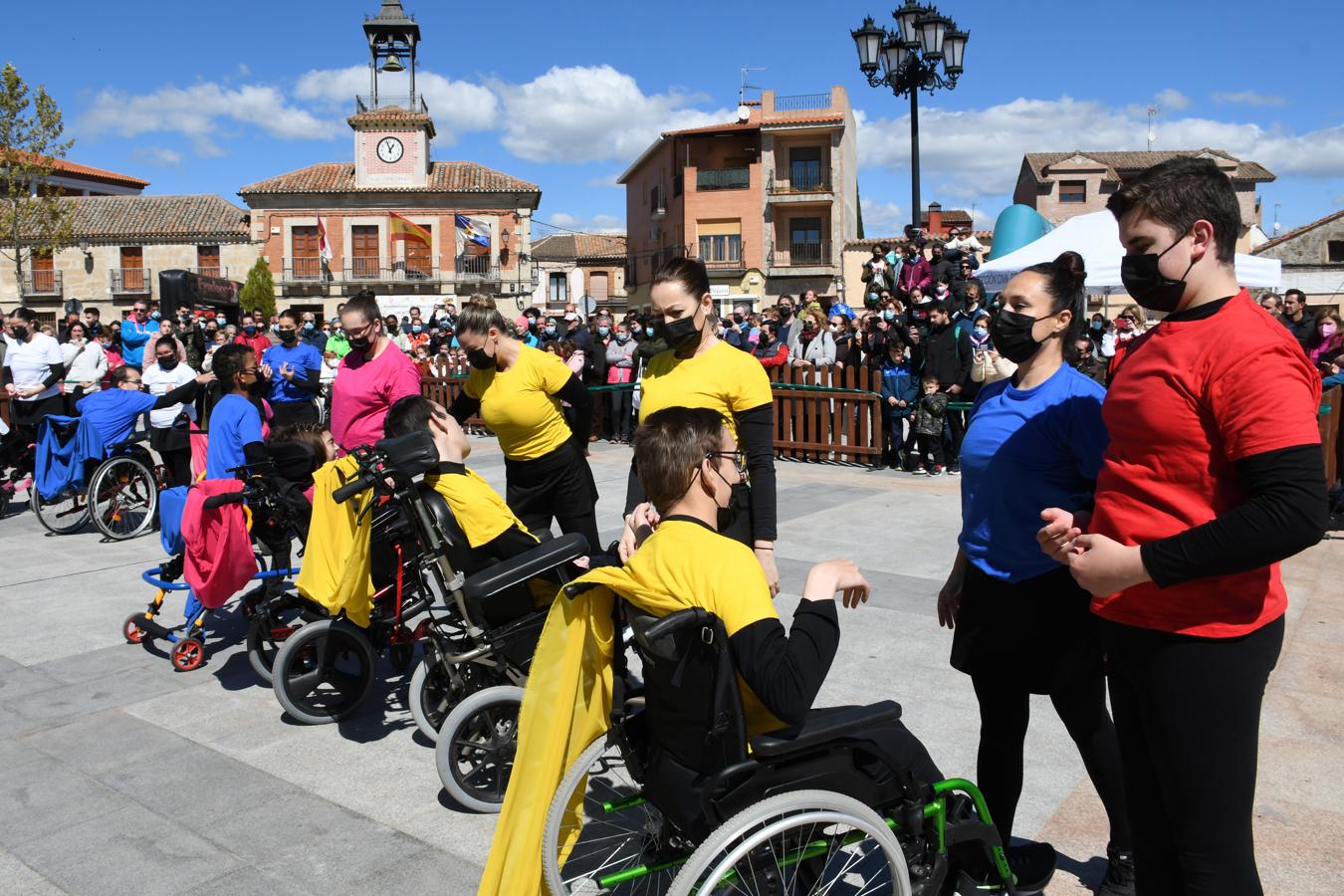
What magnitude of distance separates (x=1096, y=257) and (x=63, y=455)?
946 cm

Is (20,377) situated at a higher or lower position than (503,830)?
higher

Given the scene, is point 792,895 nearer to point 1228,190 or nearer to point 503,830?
point 503,830

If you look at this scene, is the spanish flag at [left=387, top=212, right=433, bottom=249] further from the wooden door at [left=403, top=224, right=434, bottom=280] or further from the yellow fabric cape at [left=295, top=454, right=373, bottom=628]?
the yellow fabric cape at [left=295, top=454, right=373, bottom=628]

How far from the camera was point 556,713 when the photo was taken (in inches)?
97.8

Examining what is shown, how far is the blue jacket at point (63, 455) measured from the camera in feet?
27.9

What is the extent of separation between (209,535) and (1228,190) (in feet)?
15.0

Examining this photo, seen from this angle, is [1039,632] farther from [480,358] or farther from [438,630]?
[480,358]

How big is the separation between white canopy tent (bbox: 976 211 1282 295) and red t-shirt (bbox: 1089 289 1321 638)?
24.0 feet

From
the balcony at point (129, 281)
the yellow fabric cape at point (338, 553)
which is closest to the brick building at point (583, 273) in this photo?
the balcony at point (129, 281)

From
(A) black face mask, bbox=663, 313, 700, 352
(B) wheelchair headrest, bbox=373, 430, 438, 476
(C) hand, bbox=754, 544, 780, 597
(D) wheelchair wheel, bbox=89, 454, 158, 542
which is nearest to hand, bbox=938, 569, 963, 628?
(C) hand, bbox=754, 544, 780, 597

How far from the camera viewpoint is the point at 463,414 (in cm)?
518

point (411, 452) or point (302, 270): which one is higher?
point (302, 270)

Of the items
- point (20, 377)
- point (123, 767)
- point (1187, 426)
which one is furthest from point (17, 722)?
point (20, 377)

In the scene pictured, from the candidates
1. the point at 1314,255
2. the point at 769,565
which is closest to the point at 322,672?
the point at 769,565
